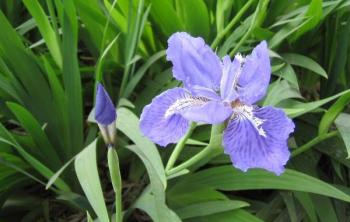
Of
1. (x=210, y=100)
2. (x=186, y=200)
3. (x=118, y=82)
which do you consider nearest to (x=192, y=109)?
(x=210, y=100)

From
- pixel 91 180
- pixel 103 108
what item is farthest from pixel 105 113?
pixel 91 180

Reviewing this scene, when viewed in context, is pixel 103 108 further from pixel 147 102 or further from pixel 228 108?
pixel 147 102

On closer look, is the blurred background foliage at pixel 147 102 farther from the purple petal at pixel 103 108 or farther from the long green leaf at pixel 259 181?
the purple petal at pixel 103 108

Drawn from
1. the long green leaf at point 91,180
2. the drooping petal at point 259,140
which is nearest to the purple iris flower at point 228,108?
the drooping petal at point 259,140

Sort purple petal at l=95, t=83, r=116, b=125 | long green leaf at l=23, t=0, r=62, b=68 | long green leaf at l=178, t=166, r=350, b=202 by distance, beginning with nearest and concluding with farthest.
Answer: purple petal at l=95, t=83, r=116, b=125 → long green leaf at l=178, t=166, r=350, b=202 → long green leaf at l=23, t=0, r=62, b=68

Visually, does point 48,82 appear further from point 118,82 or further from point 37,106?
point 118,82

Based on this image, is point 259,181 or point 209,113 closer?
point 209,113

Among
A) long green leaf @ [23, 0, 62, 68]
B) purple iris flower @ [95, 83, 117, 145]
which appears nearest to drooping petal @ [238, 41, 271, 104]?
purple iris flower @ [95, 83, 117, 145]

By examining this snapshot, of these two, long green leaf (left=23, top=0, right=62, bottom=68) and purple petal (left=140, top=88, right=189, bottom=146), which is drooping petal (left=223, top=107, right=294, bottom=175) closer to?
purple petal (left=140, top=88, right=189, bottom=146)
